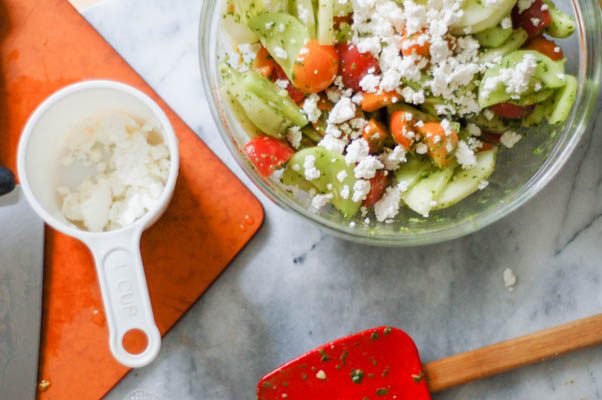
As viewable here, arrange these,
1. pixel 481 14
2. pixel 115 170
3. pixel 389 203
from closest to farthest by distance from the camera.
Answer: pixel 481 14, pixel 389 203, pixel 115 170

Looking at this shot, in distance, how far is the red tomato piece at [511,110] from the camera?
3.55 feet

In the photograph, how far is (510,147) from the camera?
1150 mm

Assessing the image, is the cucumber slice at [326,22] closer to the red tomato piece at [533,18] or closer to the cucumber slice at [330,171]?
the cucumber slice at [330,171]

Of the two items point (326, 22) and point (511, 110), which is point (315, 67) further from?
point (511, 110)

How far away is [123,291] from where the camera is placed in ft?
3.84

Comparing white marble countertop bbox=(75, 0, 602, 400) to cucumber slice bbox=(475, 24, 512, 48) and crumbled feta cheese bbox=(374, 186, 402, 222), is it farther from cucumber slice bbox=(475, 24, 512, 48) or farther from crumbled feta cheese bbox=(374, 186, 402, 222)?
cucumber slice bbox=(475, 24, 512, 48)

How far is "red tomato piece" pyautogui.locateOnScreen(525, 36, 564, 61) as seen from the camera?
1.10 m

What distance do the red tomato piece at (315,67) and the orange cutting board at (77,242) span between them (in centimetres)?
33

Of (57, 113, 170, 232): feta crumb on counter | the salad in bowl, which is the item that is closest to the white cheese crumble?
the salad in bowl

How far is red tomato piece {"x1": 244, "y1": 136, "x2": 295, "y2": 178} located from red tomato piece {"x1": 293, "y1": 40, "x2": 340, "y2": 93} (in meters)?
0.10

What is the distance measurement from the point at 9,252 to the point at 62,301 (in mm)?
132

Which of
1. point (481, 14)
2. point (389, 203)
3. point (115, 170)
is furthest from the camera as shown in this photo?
point (115, 170)

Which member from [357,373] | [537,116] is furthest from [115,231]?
[537,116]

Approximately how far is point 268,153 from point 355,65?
0.19 m
